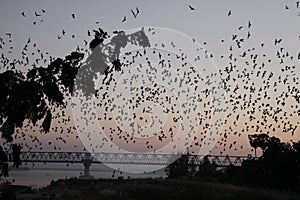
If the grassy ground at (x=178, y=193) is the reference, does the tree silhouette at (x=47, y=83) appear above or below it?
above

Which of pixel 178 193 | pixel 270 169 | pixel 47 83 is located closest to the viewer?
pixel 47 83

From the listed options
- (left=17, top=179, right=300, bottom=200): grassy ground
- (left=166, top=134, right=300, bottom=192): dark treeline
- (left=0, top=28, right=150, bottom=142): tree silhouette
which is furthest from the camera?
(left=166, top=134, right=300, bottom=192): dark treeline

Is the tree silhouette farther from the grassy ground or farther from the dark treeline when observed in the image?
the dark treeline

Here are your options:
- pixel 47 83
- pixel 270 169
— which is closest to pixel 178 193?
pixel 270 169

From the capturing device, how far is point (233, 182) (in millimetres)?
51969

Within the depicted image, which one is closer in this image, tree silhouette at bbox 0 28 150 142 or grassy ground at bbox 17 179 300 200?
tree silhouette at bbox 0 28 150 142

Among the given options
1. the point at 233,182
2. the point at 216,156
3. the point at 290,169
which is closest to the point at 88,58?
the point at 290,169

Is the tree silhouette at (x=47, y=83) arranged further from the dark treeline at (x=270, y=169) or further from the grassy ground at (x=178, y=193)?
the dark treeline at (x=270, y=169)

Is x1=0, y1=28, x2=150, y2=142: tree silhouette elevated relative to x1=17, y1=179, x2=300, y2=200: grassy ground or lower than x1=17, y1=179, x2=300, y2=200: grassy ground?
elevated

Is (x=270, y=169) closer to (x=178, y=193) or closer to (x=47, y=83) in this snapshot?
(x=178, y=193)

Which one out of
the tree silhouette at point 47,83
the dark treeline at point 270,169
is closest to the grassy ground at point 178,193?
the dark treeline at point 270,169

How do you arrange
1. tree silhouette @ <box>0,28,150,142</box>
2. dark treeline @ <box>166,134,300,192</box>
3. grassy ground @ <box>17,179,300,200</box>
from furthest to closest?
dark treeline @ <box>166,134,300,192</box> < grassy ground @ <box>17,179,300,200</box> < tree silhouette @ <box>0,28,150,142</box>

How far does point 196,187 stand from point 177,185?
245 centimetres

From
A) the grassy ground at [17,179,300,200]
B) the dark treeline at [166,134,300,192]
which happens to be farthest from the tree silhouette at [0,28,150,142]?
the dark treeline at [166,134,300,192]
